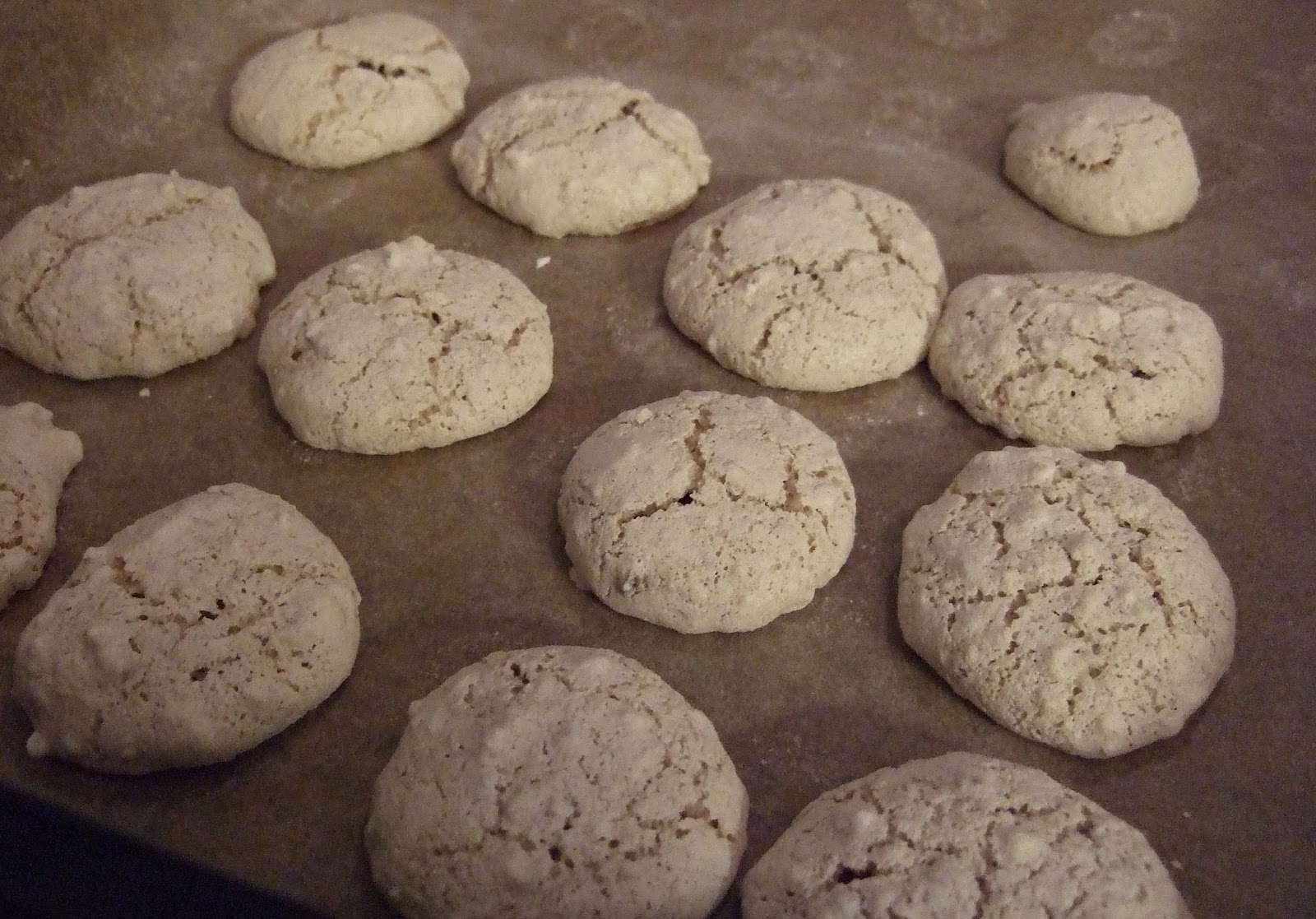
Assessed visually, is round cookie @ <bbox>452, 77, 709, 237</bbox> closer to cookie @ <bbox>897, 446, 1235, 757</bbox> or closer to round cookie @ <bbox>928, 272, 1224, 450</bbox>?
round cookie @ <bbox>928, 272, 1224, 450</bbox>

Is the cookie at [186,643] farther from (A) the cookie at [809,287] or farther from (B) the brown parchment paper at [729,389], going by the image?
(A) the cookie at [809,287]

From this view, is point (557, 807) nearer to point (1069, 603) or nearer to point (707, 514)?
point (707, 514)

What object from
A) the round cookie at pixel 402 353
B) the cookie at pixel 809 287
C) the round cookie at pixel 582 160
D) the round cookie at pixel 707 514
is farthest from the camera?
the round cookie at pixel 582 160

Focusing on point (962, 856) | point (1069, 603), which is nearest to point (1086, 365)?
point (1069, 603)

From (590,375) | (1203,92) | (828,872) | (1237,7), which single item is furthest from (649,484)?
(1237,7)

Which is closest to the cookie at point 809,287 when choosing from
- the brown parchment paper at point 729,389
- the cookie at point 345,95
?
the brown parchment paper at point 729,389

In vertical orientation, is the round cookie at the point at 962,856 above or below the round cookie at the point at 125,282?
below
